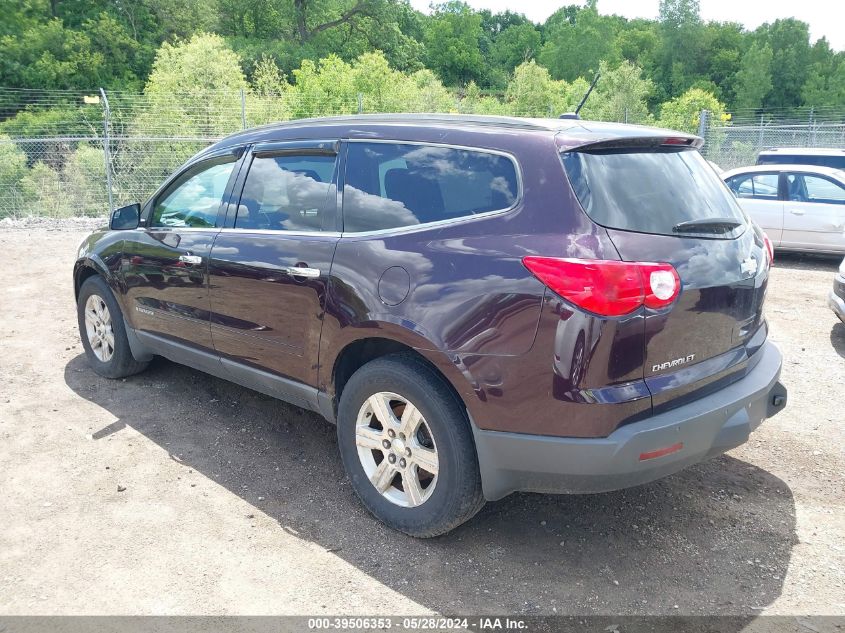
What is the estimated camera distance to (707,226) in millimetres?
2881

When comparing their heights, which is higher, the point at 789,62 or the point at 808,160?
the point at 789,62

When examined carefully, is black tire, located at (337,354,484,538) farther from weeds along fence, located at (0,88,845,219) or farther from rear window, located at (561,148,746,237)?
weeds along fence, located at (0,88,845,219)

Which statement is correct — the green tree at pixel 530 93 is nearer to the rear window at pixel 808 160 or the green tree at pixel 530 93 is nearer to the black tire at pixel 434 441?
the rear window at pixel 808 160

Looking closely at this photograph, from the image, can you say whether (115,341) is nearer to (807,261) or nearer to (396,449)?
(396,449)

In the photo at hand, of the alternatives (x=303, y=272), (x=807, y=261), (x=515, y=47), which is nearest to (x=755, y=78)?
(x=515, y=47)

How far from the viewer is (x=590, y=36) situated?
84.4 m

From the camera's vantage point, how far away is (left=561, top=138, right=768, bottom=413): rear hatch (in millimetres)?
2658

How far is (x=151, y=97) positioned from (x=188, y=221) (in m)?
18.6

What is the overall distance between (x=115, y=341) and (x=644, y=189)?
3.99 meters

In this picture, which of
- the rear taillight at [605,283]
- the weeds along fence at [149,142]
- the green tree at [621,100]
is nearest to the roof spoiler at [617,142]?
the rear taillight at [605,283]

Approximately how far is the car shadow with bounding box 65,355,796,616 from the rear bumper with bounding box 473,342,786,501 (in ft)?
1.41

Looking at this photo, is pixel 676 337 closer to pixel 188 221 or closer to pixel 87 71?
pixel 188 221

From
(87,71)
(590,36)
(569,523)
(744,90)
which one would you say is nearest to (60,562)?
(569,523)

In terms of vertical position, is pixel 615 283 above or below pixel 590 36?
below
